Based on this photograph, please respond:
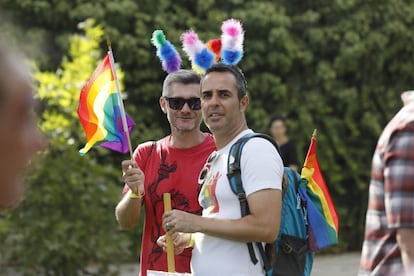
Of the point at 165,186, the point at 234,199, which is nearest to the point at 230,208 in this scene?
the point at 234,199

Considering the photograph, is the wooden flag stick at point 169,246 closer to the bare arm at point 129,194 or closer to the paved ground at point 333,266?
the bare arm at point 129,194

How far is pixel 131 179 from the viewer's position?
476 centimetres

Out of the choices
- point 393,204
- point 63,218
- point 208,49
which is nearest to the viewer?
point 393,204

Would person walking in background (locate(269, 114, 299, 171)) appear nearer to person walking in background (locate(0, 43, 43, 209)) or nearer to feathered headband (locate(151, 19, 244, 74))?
feathered headband (locate(151, 19, 244, 74))

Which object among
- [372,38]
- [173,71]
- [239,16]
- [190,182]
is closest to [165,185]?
[190,182]

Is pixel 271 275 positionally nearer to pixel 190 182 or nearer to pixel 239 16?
pixel 190 182

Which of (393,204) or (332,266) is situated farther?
(332,266)

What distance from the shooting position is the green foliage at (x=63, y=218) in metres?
8.44

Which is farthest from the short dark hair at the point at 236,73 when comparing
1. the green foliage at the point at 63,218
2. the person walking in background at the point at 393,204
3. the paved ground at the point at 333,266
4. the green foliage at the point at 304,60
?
the green foliage at the point at 304,60

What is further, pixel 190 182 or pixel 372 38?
pixel 372 38

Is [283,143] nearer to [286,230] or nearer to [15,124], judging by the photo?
[286,230]

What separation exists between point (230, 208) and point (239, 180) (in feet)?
0.47

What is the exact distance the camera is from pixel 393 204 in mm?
3090

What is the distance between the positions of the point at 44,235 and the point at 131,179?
153 inches
